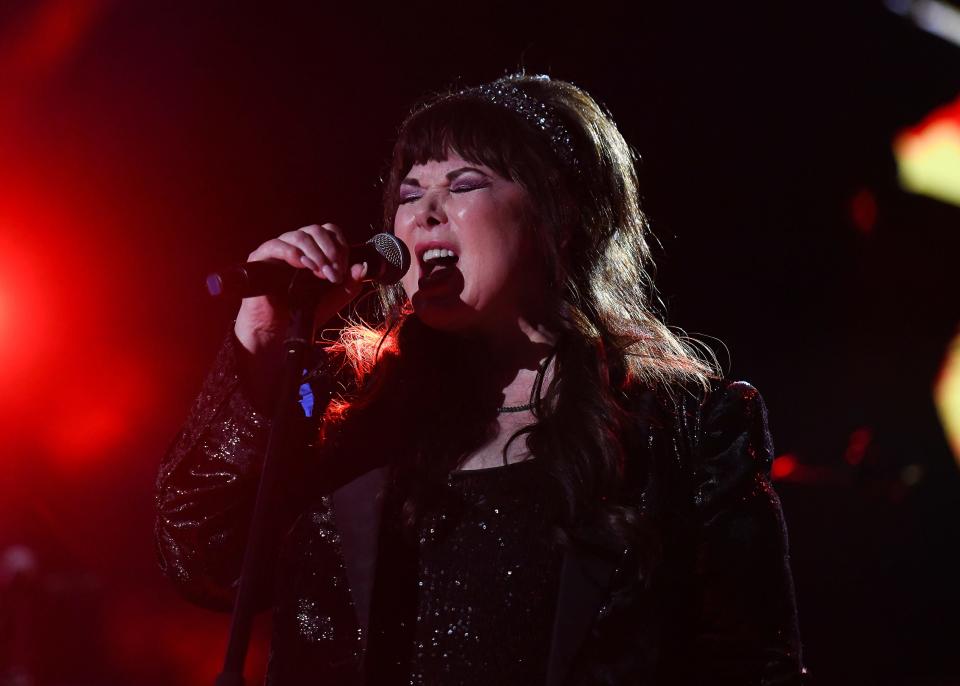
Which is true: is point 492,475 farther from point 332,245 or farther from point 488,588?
point 332,245

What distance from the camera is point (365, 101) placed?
3779 mm

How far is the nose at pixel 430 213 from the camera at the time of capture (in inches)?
71.7

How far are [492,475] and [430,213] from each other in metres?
0.56

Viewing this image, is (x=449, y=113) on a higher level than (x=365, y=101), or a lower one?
lower

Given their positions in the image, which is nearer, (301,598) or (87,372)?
(301,598)

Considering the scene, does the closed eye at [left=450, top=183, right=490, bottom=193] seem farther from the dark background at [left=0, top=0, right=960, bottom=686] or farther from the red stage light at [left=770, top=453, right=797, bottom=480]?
the red stage light at [left=770, top=453, right=797, bottom=480]

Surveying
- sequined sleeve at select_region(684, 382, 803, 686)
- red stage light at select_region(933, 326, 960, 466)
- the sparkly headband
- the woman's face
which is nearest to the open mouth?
the woman's face

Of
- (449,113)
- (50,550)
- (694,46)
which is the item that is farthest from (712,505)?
(50,550)

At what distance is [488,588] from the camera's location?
1.58 m

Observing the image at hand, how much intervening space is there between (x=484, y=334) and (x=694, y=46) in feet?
7.74

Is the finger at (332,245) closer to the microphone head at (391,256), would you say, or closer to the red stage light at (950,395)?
the microphone head at (391,256)

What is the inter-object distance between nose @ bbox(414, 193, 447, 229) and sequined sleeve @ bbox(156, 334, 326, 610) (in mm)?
497

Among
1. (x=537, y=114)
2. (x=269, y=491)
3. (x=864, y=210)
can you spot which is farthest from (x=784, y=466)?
(x=269, y=491)

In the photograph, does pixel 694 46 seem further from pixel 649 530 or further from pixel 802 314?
pixel 649 530
